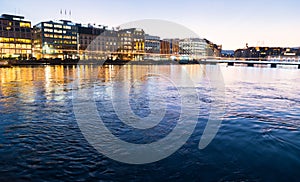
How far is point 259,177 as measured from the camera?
5723 mm

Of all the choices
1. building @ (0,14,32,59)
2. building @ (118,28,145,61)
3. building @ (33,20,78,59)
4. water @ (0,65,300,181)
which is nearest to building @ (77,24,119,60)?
building @ (33,20,78,59)

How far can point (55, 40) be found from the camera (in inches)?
5940

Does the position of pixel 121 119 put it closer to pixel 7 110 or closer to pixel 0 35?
pixel 7 110

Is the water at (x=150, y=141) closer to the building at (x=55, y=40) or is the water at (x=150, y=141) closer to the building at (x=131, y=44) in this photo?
the building at (x=55, y=40)

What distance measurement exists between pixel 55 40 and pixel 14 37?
26.4m

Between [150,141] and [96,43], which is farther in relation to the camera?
[96,43]

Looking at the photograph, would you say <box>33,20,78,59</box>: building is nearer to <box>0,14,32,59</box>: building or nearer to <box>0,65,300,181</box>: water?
<box>0,14,32,59</box>: building

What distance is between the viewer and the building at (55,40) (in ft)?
479

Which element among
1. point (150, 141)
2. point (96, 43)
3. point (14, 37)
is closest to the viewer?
point (150, 141)

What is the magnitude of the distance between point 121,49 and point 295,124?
180 metres

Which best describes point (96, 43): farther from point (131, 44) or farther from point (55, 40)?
point (131, 44)

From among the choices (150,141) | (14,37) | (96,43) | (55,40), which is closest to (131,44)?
(96,43)

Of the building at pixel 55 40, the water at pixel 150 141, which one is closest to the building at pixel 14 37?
the building at pixel 55 40

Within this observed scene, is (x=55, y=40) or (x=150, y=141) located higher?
(x=55, y=40)
